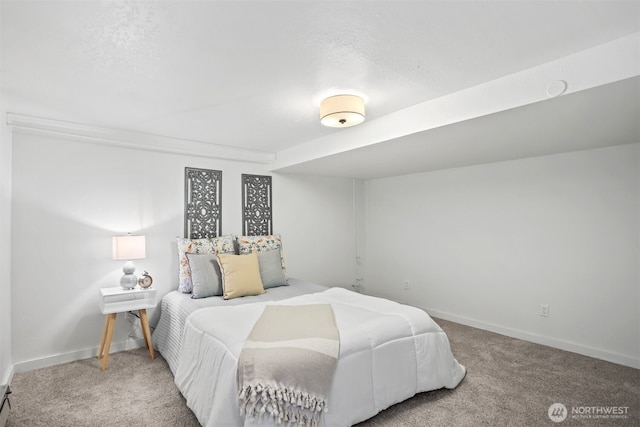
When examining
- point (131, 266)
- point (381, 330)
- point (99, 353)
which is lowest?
point (99, 353)

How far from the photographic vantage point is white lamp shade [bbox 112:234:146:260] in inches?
127

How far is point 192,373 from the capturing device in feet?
7.79

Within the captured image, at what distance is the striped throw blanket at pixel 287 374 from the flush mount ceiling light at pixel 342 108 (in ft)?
4.99

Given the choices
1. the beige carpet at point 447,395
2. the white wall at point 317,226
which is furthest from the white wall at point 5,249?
the white wall at point 317,226

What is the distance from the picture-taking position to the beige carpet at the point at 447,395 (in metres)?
2.20

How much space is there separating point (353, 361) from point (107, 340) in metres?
2.32

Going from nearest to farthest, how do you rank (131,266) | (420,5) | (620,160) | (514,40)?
(420,5) → (514,40) → (620,160) → (131,266)

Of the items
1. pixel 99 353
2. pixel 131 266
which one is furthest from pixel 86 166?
pixel 99 353

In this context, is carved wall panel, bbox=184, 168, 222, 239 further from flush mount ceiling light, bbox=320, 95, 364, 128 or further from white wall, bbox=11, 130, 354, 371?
flush mount ceiling light, bbox=320, 95, 364, 128

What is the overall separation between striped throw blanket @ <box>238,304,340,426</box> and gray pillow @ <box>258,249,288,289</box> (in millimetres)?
1530

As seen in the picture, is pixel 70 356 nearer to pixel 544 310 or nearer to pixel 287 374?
pixel 287 374

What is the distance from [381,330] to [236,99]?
1.99 meters

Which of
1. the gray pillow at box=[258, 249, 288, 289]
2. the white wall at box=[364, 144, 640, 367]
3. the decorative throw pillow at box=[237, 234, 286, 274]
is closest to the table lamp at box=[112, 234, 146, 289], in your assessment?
the decorative throw pillow at box=[237, 234, 286, 274]

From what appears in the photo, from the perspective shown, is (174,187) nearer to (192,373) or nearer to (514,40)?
(192,373)
